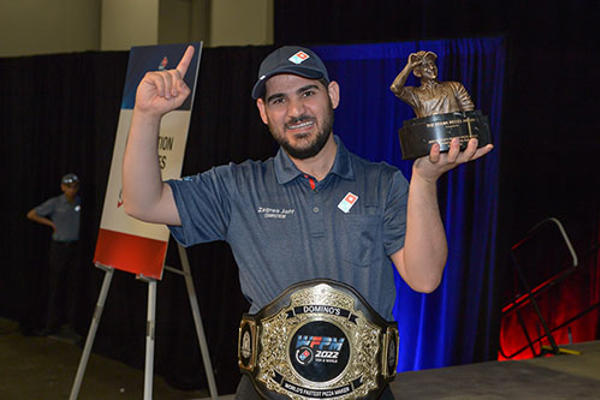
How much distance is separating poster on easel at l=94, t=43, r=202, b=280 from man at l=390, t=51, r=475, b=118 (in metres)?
1.93

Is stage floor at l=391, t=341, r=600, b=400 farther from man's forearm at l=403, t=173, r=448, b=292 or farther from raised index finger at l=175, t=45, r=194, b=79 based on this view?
raised index finger at l=175, t=45, r=194, b=79

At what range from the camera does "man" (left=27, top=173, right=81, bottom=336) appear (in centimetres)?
597

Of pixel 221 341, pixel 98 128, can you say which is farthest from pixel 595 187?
pixel 98 128

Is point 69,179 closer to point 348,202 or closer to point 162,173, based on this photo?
point 162,173

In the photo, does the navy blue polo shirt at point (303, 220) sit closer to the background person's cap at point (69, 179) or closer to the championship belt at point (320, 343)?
the championship belt at point (320, 343)

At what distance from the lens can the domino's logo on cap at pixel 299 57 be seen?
1422mm

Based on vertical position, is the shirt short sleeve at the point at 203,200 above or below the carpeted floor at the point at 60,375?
above

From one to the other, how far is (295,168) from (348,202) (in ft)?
0.45

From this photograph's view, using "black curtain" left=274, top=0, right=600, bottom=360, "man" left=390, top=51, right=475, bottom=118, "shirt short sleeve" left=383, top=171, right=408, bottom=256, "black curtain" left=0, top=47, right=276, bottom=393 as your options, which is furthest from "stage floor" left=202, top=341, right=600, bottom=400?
"man" left=390, top=51, right=475, bottom=118

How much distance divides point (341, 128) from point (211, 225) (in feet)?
10.4

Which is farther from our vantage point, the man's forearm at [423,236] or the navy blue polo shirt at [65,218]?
the navy blue polo shirt at [65,218]

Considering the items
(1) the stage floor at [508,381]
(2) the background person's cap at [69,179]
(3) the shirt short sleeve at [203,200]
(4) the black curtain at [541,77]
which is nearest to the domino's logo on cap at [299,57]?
(3) the shirt short sleeve at [203,200]

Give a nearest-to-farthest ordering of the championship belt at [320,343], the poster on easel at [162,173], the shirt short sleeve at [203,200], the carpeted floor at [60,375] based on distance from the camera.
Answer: the championship belt at [320,343] → the shirt short sleeve at [203,200] → the poster on easel at [162,173] → the carpeted floor at [60,375]

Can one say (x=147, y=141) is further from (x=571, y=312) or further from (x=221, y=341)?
(x=571, y=312)
